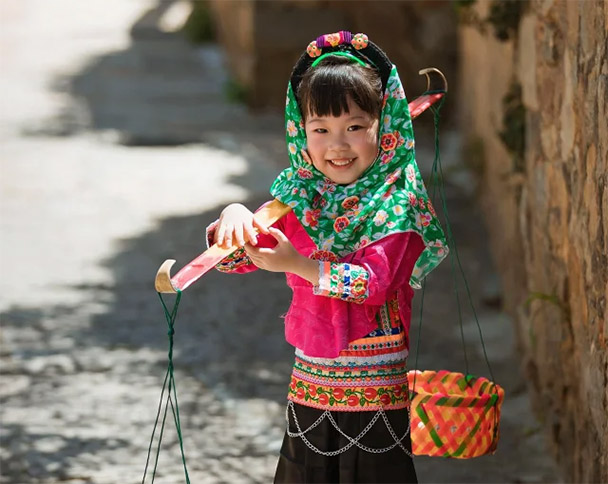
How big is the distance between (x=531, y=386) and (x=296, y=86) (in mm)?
2124

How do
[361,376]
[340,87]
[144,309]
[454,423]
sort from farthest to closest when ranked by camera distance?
1. [144,309]
2. [454,423]
3. [361,376]
4. [340,87]

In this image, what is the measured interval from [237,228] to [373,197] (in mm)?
350

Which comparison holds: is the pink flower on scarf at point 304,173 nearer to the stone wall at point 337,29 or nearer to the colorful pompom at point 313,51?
the colorful pompom at point 313,51

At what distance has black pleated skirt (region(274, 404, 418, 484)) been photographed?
2.71 m

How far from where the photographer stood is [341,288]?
2479 millimetres

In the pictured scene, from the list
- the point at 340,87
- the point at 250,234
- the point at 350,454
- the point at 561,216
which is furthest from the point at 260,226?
the point at 561,216

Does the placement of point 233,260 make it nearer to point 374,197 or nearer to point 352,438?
point 374,197

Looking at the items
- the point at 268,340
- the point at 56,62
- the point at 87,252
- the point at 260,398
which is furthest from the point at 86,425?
the point at 56,62

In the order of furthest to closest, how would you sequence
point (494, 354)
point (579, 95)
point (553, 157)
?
point (494, 354) < point (553, 157) < point (579, 95)

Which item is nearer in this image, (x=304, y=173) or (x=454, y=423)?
(x=304, y=173)

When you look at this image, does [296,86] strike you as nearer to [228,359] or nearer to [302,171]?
[302,171]

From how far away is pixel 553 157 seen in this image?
12.7 ft

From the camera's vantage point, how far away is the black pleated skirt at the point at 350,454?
2715 millimetres

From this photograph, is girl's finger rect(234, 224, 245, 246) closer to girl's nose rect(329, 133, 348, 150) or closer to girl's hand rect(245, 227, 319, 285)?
girl's hand rect(245, 227, 319, 285)
